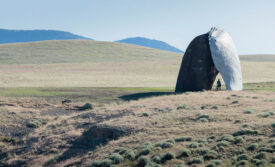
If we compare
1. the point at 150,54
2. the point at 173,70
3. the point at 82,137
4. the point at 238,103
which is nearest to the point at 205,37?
the point at 238,103

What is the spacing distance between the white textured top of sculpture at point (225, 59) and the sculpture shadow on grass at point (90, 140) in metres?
17.0

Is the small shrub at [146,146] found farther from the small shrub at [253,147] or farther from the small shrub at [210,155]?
the small shrub at [253,147]

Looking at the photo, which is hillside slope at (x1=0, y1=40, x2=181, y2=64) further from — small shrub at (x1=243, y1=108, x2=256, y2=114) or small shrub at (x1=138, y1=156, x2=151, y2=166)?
small shrub at (x1=138, y1=156, x2=151, y2=166)

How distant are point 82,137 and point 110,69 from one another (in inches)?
2265

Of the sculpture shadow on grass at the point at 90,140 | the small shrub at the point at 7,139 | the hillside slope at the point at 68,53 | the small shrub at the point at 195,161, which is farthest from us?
the hillside slope at the point at 68,53

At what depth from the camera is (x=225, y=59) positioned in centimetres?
3722

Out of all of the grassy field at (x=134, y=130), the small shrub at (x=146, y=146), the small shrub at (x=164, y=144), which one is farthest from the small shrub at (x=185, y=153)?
the small shrub at (x=146, y=146)

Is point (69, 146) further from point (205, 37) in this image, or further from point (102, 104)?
point (205, 37)

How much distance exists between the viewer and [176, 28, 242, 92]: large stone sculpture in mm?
36812

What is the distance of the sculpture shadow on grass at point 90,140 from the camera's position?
872 inches

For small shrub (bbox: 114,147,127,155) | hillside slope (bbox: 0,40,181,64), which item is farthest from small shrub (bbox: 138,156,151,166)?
hillside slope (bbox: 0,40,181,64)

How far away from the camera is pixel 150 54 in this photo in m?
126

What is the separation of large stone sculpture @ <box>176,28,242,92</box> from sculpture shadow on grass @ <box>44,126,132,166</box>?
612 inches

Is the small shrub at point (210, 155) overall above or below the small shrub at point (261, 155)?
below
